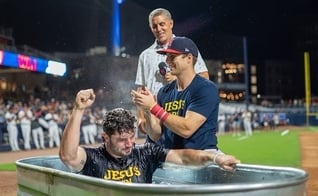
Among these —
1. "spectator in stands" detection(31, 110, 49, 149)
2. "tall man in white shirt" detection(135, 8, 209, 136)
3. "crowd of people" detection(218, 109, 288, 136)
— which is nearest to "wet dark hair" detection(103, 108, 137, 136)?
"tall man in white shirt" detection(135, 8, 209, 136)

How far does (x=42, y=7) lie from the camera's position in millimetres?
40062

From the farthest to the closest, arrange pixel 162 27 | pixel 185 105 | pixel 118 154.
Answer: pixel 162 27 < pixel 185 105 < pixel 118 154

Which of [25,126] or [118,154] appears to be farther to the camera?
[25,126]

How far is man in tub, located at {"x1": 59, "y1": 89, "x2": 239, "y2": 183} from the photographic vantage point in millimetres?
3096

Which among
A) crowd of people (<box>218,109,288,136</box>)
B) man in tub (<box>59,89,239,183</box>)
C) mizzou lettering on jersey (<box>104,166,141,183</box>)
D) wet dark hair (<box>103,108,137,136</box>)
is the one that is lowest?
crowd of people (<box>218,109,288,136</box>)

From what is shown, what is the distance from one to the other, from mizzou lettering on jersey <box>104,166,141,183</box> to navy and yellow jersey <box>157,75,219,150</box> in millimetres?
460

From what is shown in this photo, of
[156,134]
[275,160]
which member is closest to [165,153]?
[156,134]

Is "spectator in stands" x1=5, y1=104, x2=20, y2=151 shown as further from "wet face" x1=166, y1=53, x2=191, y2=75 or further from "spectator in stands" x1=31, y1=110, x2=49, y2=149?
"wet face" x1=166, y1=53, x2=191, y2=75

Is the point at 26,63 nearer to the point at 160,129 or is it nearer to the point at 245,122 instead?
the point at 245,122

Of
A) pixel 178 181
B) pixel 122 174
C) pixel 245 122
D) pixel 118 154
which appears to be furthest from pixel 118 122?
pixel 245 122

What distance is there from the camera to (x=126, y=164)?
3414 millimetres

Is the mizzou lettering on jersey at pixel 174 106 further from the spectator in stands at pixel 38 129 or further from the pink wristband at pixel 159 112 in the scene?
the spectator in stands at pixel 38 129

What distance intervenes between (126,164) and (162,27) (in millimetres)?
1330

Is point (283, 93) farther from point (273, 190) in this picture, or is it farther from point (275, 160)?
point (273, 190)
